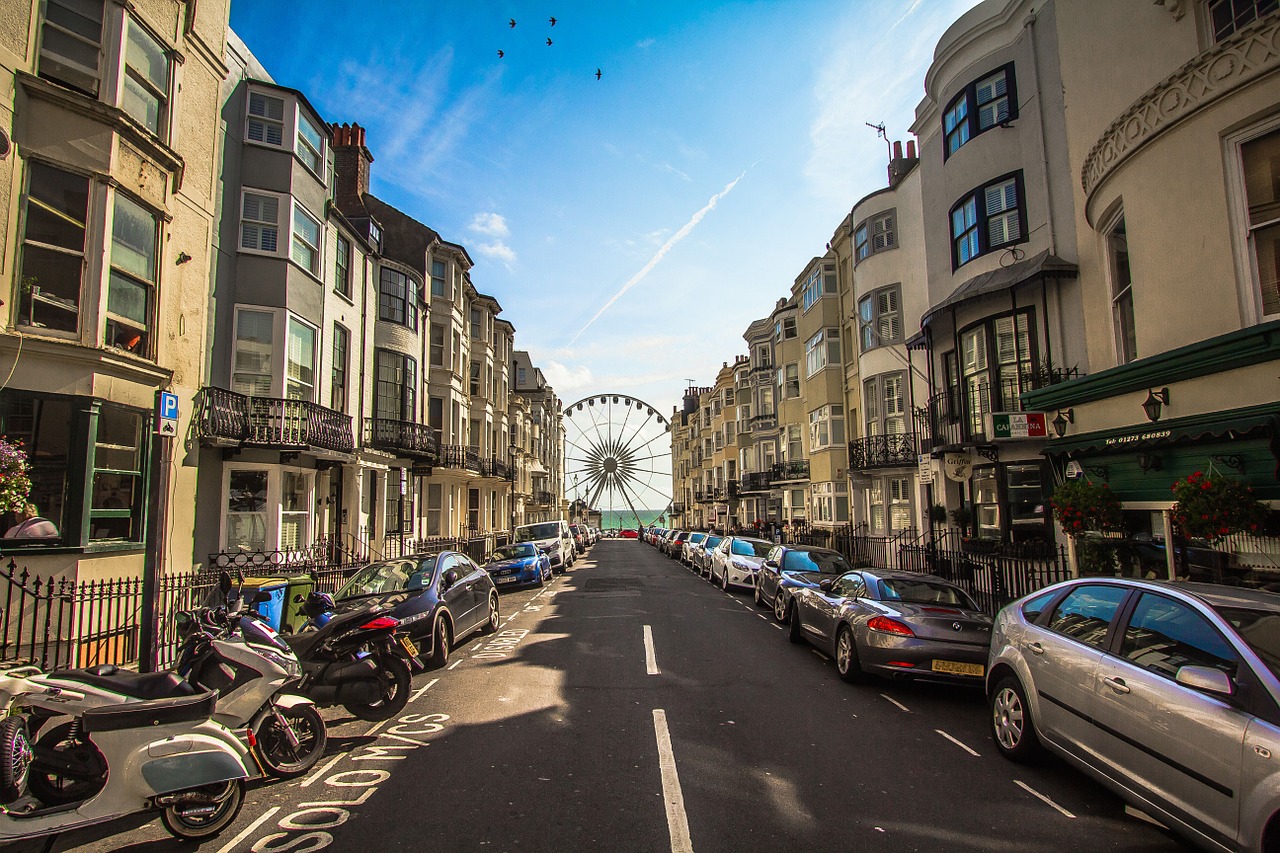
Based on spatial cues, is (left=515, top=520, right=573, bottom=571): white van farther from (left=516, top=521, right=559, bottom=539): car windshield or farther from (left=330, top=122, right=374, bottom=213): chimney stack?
(left=330, top=122, right=374, bottom=213): chimney stack

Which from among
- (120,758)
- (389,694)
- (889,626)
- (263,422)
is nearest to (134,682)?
(120,758)

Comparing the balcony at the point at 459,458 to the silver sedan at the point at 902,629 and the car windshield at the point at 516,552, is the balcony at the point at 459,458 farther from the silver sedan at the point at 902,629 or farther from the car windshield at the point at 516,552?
the silver sedan at the point at 902,629

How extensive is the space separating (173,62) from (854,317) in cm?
2142

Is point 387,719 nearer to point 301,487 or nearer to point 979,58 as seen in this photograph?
point 301,487

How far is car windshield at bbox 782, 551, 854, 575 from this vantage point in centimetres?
1480

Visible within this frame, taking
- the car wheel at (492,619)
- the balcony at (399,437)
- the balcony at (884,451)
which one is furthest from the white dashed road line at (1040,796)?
the balcony at (399,437)

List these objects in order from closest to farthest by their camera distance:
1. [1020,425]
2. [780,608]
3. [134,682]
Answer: [134,682]
[1020,425]
[780,608]

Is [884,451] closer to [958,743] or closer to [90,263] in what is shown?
[958,743]

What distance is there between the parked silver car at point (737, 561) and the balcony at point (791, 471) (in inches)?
485

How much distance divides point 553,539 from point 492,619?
51.0 feet

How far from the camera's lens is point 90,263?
9.94 m

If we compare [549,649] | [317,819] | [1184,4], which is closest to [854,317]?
[1184,4]

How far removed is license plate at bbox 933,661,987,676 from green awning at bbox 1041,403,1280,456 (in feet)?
13.3

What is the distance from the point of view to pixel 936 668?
791cm
